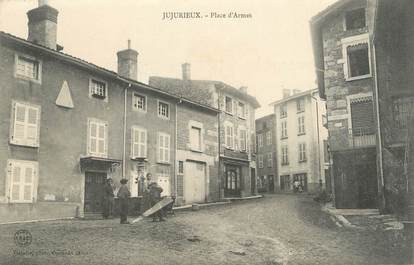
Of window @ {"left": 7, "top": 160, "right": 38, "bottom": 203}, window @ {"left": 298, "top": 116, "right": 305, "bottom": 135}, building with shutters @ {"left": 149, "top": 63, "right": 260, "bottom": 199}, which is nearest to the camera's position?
window @ {"left": 7, "top": 160, "right": 38, "bottom": 203}

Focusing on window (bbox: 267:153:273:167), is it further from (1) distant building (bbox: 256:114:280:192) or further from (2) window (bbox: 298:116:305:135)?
(2) window (bbox: 298:116:305:135)

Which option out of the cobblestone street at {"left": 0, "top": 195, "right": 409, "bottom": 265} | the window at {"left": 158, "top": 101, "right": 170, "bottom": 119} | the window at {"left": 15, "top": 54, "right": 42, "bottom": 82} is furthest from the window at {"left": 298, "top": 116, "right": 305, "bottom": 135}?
the window at {"left": 15, "top": 54, "right": 42, "bottom": 82}

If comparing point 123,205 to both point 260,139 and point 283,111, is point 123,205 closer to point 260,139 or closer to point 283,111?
point 283,111

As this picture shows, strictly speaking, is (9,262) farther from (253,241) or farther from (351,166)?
(351,166)

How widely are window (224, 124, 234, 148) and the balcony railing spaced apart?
30.0 ft

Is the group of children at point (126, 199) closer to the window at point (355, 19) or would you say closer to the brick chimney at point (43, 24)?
the brick chimney at point (43, 24)

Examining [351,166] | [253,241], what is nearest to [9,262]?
[253,241]

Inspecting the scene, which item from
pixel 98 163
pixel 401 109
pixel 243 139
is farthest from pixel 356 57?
pixel 98 163

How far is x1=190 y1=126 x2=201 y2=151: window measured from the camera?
2250cm

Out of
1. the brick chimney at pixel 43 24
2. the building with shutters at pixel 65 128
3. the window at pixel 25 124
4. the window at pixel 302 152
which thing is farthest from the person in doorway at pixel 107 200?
the window at pixel 302 152

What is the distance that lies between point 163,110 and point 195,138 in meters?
2.99

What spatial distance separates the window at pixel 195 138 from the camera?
22500 millimetres

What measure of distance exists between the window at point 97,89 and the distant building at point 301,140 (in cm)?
1933

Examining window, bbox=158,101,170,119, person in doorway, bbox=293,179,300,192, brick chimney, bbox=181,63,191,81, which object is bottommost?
person in doorway, bbox=293,179,300,192
